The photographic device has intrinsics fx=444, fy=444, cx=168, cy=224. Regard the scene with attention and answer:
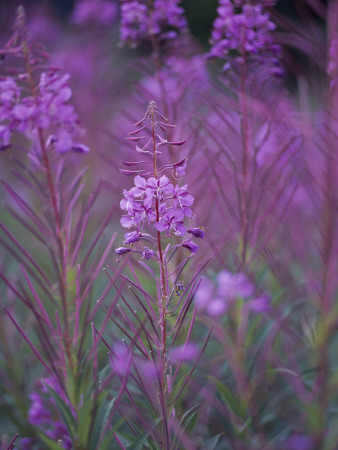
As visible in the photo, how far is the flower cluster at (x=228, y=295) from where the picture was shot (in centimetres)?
164

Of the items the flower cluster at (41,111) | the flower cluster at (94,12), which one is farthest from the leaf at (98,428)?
the flower cluster at (94,12)

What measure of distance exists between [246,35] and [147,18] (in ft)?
1.48

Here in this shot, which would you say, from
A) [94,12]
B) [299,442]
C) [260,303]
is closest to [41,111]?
[260,303]

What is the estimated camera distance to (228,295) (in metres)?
1.66

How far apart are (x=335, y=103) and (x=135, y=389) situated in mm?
1232

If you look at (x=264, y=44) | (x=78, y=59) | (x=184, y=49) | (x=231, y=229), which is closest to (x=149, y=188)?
(x=231, y=229)

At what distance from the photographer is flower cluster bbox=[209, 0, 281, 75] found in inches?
62.1

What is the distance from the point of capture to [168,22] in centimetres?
182

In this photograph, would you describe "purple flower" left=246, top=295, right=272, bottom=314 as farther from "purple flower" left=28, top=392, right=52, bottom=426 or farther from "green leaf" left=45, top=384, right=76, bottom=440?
"purple flower" left=28, top=392, right=52, bottom=426

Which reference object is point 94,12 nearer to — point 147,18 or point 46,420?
point 147,18

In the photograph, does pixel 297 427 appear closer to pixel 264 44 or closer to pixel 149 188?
pixel 149 188

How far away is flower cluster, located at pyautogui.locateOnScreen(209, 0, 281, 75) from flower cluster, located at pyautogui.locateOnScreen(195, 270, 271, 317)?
78cm

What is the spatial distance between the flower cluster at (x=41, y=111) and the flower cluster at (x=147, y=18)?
61 cm

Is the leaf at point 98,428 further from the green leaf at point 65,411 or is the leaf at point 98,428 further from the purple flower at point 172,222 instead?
the purple flower at point 172,222
